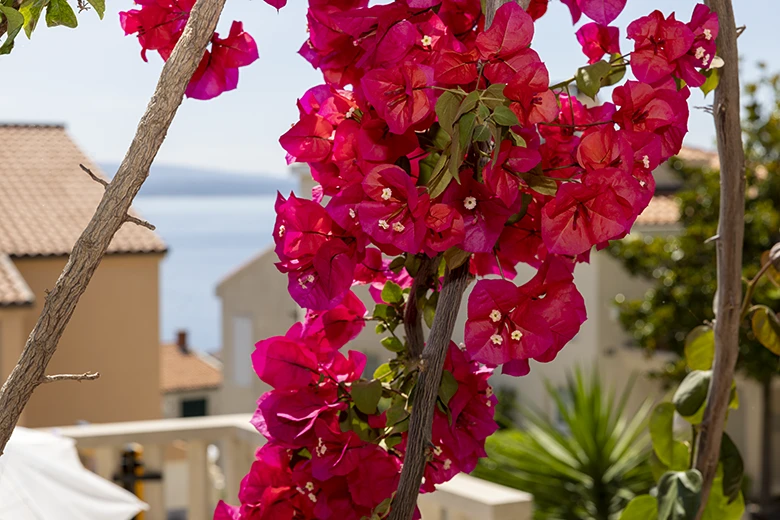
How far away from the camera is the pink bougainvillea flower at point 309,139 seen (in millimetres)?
444

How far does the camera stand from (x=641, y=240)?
29.0 ft

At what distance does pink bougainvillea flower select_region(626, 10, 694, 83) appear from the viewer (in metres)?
0.45

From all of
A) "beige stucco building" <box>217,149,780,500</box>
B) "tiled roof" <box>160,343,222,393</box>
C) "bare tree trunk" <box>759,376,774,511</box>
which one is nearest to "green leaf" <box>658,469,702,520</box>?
"beige stucco building" <box>217,149,780,500</box>

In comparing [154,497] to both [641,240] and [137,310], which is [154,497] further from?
[137,310]

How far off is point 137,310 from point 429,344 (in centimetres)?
1002

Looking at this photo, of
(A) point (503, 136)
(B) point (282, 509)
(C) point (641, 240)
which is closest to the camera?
(A) point (503, 136)

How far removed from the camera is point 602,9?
0.46 meters

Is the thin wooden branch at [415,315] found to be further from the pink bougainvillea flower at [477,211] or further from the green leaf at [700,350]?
the green leaf at [700,350]

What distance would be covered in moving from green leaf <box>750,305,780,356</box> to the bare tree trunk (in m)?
8.25

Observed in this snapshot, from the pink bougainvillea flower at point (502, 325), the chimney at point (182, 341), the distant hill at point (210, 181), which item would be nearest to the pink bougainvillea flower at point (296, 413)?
the pink bougainvillea flower at point (502, 325)

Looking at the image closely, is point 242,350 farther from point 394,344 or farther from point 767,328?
point 394,344

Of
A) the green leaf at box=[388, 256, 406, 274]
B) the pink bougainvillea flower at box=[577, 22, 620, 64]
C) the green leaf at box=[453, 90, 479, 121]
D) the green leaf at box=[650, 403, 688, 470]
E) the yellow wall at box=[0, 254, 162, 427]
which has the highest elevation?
the pink bougainvillea flower at box=[577, 22, 620, 64]

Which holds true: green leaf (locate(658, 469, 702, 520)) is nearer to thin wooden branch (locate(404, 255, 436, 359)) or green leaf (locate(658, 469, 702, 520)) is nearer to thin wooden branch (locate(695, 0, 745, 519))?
thin wooden branch (locate(695, 0, 745, 519))

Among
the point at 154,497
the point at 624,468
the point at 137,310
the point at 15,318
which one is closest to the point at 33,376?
the point at 154,497
